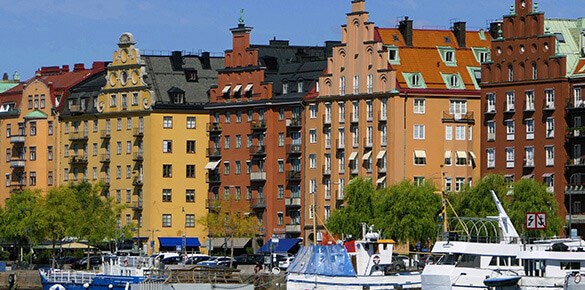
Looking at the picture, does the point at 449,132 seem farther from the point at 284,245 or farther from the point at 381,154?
the point at 284,245

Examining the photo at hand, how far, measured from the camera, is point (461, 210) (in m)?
148

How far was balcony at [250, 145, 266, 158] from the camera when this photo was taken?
183000mm

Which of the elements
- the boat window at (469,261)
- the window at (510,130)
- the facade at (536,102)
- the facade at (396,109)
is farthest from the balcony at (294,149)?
the boat window at (469,261)

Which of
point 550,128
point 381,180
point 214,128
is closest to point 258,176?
point 214,128

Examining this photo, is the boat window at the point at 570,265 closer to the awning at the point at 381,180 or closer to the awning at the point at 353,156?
the awning at the point at 381,180

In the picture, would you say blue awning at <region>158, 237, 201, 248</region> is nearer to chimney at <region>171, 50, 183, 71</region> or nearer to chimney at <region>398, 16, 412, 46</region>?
chimney at <region>171, 50, 183, 71</region>

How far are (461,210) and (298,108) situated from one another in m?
35.8

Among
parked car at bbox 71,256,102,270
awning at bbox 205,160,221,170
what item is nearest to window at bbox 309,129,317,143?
awning at bbox 205,160,221,170

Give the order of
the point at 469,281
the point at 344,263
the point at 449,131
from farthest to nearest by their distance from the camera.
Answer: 1. the point at 449,131
2. the point at 344,263
3. the point at 469,281

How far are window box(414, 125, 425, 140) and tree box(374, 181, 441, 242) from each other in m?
14.6

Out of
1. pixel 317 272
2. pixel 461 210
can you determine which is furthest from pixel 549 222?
pixel 317 272

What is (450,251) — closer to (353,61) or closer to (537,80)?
(537,80)

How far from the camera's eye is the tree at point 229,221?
7165 inches

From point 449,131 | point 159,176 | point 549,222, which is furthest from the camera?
point 159,176
